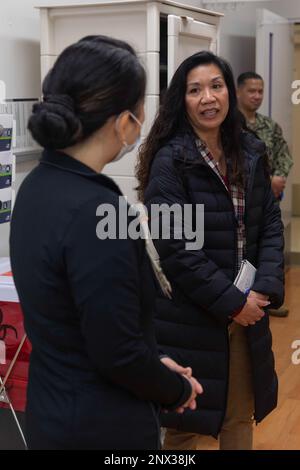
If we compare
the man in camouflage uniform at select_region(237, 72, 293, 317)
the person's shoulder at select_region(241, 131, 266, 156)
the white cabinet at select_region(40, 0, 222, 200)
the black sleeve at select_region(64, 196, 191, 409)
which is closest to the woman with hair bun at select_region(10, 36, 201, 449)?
the black sleeve at select_region(64, 196, 191, 409)

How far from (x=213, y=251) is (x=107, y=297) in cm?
86

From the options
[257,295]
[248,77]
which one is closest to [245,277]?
[257,295]

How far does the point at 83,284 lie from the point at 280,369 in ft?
8.27

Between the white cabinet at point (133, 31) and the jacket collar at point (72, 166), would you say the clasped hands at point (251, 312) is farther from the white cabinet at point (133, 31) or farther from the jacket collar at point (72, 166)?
the white cabinet at point (133, 31)

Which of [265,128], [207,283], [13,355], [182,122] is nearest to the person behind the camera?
[207,283]

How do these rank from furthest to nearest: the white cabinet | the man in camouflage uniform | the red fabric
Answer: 1. the man in camouflage uniform
2. the white cabinet
3. the red fabric

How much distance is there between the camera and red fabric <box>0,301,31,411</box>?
2.25m

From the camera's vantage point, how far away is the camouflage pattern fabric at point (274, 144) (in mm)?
4000

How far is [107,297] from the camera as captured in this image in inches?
40.6

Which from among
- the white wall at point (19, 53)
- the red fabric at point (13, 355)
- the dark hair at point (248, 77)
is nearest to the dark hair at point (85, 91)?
the red fabric at point (13, 355)

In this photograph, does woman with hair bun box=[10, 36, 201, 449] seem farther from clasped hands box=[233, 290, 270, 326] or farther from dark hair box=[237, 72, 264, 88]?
dark hair box=[237, 72, 264, 88]

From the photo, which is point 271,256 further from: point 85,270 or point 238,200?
point 85,270

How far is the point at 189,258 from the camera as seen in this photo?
1.81 meters

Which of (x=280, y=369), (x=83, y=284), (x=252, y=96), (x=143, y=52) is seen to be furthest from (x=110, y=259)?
(x=252, y=96)
